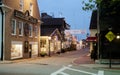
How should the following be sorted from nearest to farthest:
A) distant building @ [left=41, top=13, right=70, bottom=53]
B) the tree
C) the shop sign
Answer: the tree → the shop sign → distant building @ [left=41, top=13, right=70, bottom=53]

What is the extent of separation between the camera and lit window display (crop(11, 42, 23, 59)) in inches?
1758

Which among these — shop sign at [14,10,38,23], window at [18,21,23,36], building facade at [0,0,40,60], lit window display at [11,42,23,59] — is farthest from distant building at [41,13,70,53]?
lit window display at [11,42,23,59]

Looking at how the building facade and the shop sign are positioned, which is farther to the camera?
the shop sign

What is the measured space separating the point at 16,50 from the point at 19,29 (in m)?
3.25

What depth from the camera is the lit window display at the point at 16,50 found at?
44656 millimetres

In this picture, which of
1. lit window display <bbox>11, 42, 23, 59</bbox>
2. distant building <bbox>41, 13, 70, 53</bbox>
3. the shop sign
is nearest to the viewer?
lit window display <bbox>11, 42, 23, 59</bbox>

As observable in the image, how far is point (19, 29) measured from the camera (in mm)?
47625

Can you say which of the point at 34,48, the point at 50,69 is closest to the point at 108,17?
the point at 50,69

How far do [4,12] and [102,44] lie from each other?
12.8 meters

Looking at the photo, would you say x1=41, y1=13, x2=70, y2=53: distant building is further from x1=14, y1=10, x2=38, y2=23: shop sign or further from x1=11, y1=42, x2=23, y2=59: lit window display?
x1=11, y1=42, x2=23, y2=59: lit window display

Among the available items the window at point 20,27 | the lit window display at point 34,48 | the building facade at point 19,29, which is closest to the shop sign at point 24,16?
the building facade at point 19,29

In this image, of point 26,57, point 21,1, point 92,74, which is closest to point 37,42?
point 26,57

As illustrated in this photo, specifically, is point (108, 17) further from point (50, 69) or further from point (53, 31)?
point (53, 31)

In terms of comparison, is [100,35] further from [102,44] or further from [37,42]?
[37,42]
